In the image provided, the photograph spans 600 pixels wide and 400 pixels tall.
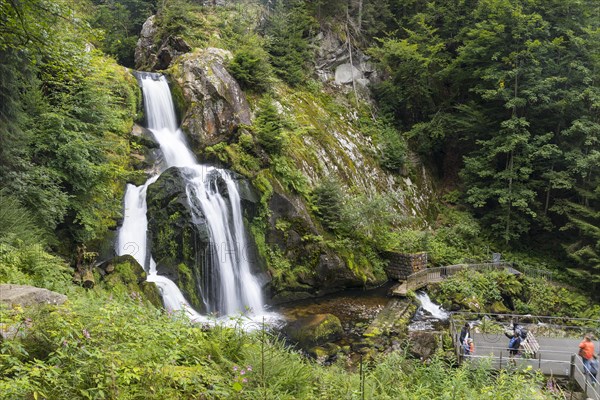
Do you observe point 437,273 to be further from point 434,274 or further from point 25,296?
point 25,296

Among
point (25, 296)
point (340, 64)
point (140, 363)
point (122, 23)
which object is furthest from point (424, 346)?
point (122, 23)

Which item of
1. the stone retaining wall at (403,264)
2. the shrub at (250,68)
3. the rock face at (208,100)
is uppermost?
the shrub at (250,68)

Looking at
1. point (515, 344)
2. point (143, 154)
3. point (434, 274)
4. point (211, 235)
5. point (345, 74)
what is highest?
point (345, 74)

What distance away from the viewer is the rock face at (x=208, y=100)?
16375 mm

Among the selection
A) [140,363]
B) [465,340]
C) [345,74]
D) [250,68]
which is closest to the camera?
[140,363]

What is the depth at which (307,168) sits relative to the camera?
1814 centimetres

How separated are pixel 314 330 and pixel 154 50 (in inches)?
662

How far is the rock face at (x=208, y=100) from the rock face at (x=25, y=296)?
39.0 ft

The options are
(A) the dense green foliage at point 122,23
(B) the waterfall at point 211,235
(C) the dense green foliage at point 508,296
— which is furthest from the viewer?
(A) the dense green foliage at point 122,23

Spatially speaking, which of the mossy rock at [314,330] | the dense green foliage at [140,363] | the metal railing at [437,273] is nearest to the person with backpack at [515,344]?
the mossy rock at [314,330]

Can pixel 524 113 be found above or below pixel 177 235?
above

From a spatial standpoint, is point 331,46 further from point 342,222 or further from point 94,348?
point 94,348

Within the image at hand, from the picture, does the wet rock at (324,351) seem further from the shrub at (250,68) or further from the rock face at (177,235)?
the shrub at (250,68)

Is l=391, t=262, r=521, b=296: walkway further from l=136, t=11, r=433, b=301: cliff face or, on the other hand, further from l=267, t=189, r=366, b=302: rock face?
l=267, t=189, r=366, b=302: rock face
